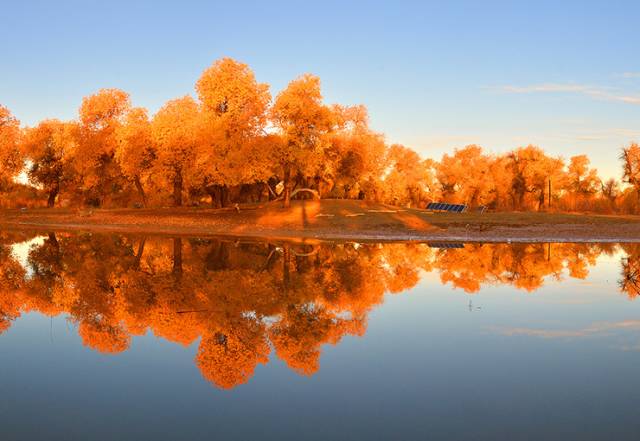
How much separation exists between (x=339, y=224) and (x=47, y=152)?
42.6 metres

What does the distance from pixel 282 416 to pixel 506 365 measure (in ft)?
14.1

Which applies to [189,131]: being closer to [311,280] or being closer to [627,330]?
[311,280]

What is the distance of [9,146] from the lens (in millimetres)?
67750

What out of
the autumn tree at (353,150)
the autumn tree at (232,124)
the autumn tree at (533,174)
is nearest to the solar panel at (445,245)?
the autumn tree at (232,124)

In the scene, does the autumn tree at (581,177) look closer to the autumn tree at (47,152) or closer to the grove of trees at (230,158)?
the grove of trees at (230,158)

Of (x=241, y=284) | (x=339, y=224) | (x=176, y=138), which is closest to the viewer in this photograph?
(x=241, y=284)

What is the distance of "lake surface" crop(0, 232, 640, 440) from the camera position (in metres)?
7.54

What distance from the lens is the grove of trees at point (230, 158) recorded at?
49.4 metres

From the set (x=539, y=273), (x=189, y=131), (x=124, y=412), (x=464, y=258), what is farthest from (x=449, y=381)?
(x=189, y=131)

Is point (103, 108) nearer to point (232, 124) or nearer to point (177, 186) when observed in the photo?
point (177, 186)

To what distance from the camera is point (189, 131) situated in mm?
50938

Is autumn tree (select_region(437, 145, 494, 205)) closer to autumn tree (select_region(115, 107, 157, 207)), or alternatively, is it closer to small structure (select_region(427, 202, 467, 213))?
small structure (select_region(427, 202, 467, 213))

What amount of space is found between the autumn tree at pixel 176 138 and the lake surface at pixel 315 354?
30.5 m

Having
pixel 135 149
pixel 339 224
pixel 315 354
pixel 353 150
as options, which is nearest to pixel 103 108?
pixel 135 149
